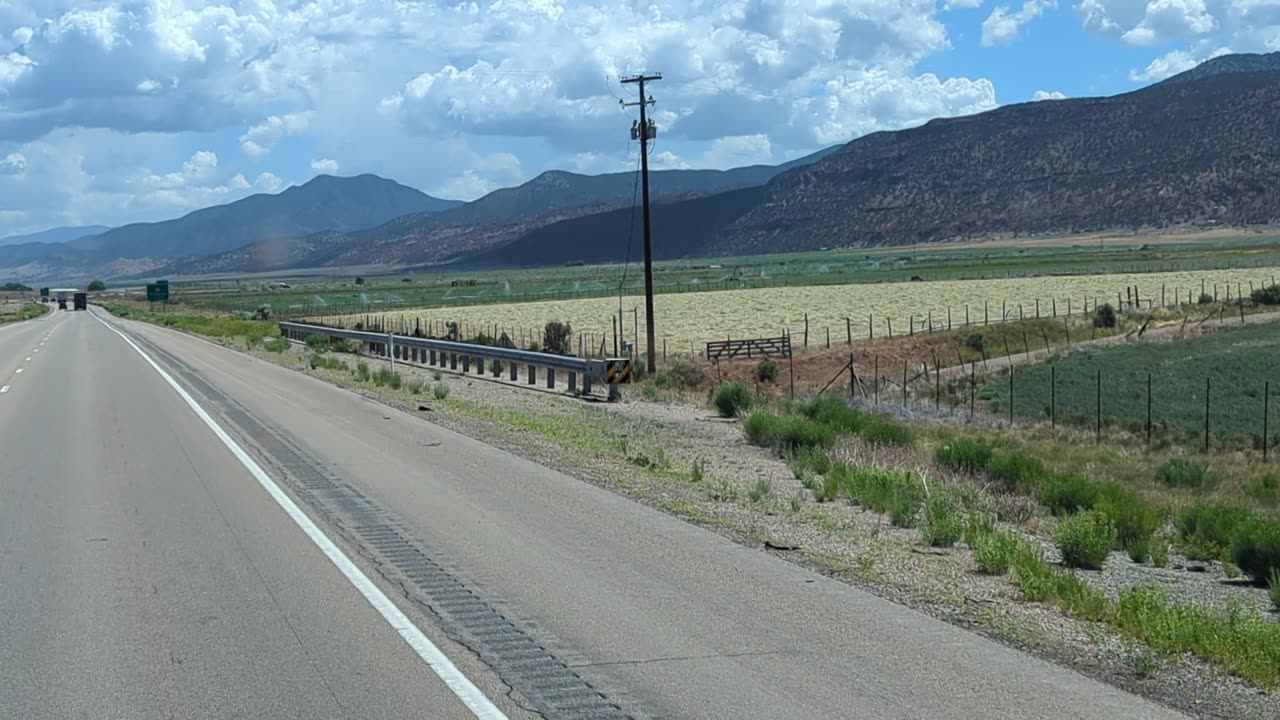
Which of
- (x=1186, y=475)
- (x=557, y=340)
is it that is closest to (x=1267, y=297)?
(x=557, y=340)

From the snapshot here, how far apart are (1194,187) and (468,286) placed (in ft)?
291

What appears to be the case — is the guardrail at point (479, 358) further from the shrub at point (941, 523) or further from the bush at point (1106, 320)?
the bush at point (1106, 320)

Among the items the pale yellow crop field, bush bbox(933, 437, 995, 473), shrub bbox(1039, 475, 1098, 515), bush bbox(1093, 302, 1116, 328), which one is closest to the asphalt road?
shrub bbox(1039, 475, 1098, 515)

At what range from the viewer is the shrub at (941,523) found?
11.9 meters

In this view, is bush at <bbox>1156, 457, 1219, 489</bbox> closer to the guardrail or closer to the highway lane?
the guardrail

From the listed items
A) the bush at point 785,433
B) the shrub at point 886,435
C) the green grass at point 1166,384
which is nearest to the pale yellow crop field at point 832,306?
the green grass at point 1166,384

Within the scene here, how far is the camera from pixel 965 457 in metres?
18.8

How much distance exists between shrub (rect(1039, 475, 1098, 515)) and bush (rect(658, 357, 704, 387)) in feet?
66.1

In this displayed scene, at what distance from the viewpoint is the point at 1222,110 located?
172125 mm

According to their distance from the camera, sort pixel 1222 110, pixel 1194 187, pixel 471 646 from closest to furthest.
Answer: pixel 471 646, pixel 1194 187, pixel 1222 110

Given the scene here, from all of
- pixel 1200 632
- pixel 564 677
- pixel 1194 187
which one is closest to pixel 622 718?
pixel 564 677

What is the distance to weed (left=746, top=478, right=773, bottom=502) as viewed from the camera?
14414mm

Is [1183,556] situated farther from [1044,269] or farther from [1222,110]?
[1222,110]

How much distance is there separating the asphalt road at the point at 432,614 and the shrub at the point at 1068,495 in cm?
517
